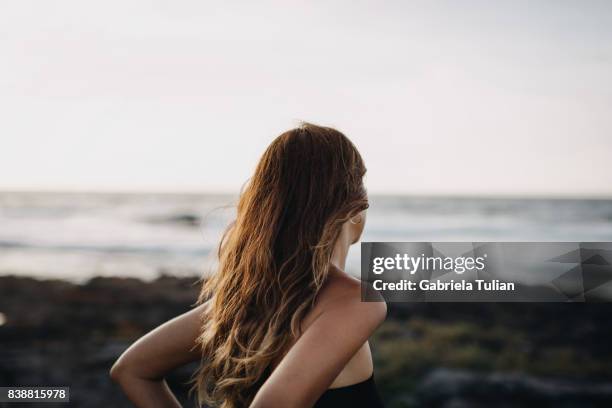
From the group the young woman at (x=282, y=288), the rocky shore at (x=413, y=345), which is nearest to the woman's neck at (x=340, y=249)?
the young woman at (x=282, y=288)

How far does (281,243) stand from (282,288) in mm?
120

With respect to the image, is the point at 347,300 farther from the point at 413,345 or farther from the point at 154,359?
the point at 413,345

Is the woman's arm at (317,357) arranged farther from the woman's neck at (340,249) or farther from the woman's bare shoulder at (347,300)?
the woman's neck at (340,249)

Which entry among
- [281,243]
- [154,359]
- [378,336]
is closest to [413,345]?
[378,336]

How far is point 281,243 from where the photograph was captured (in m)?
1.52

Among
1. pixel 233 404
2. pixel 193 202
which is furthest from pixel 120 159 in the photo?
pixel 233 404

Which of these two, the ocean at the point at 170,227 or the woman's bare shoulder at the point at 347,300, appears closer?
the woman's bare shoulder at the point at 347,300

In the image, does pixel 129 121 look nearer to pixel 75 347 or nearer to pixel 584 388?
pixel 75 347

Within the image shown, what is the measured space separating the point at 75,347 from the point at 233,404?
6254 millimetres

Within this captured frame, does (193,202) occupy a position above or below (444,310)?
below

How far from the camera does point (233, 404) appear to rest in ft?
5.26

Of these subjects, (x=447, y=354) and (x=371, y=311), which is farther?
(x=447, y=354)

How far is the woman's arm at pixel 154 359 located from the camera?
1673 millimetres

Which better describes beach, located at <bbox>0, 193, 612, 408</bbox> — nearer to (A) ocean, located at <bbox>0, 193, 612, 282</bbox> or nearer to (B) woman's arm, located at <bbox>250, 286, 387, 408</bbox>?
(A) ocean, located at <bbox>0, 193, 612, 282</bbox>
